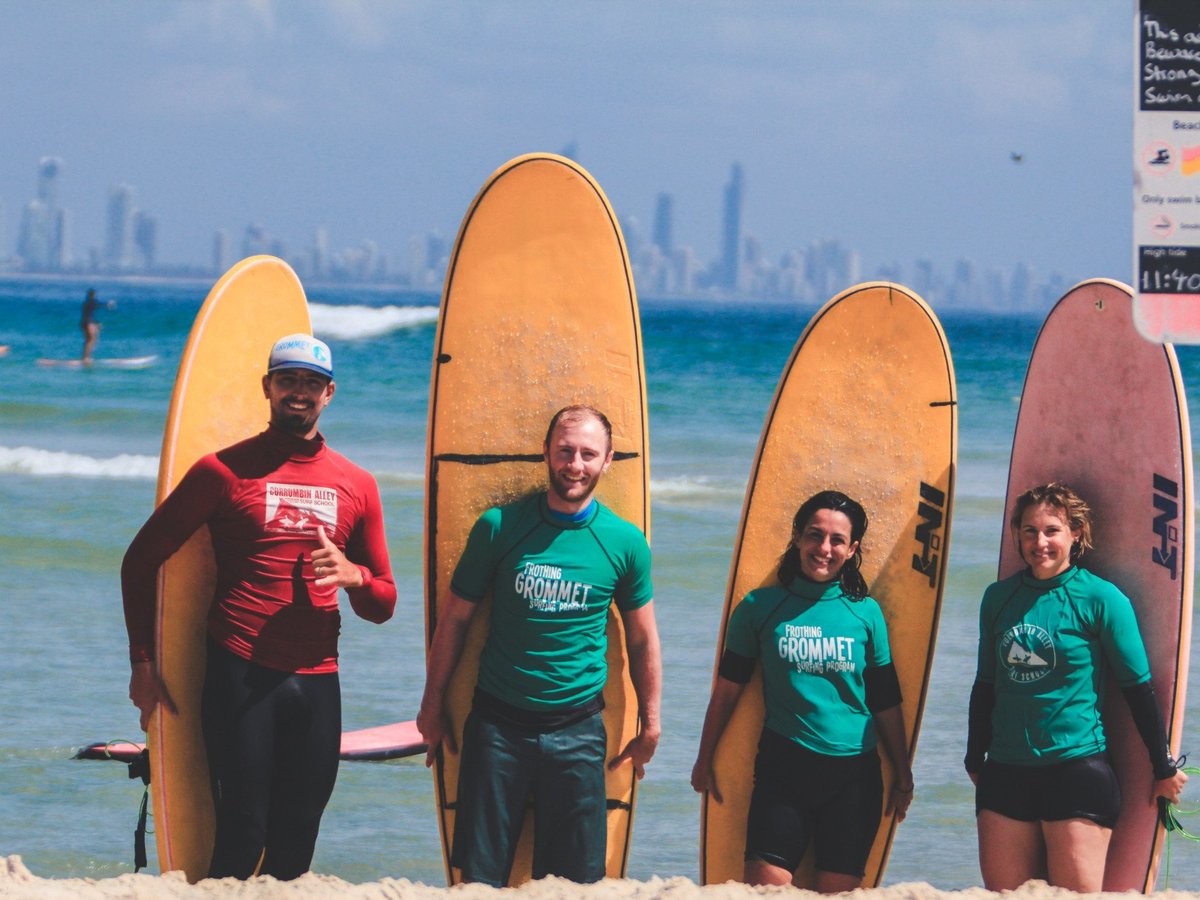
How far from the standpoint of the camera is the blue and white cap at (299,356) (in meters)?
2.95

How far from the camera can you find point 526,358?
3.58 metres

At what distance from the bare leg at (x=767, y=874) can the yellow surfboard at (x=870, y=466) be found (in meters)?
0.44

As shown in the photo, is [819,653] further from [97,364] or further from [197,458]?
[97,364]

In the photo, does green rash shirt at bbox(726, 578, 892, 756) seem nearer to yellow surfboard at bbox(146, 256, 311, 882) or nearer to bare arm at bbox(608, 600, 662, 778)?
bare arm at bbox(608, 600, 662, 778)

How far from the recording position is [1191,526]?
330 centimetres

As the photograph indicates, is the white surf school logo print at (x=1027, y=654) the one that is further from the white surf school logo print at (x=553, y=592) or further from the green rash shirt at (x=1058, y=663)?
the white surf school logo print at (x=553, y=592)

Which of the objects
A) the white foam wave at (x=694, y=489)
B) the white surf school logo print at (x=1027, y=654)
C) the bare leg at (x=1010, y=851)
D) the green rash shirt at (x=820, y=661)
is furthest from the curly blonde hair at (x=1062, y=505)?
the white foam wave at (x=694, y=489)

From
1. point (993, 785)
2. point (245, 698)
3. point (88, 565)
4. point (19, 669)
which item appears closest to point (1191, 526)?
point (993, 785)

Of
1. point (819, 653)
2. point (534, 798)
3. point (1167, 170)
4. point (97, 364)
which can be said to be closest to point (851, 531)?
point (819, 653)

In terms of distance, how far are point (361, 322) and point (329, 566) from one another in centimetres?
3813

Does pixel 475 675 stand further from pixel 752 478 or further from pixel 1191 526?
pixel 1191 526

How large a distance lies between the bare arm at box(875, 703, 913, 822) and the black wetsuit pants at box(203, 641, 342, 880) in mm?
1165

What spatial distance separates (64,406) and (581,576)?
1785 cm

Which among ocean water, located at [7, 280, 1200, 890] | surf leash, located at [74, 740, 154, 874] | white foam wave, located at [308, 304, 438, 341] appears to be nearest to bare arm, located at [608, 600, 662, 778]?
ocean water, located at [7, 280, 1200, 890]
